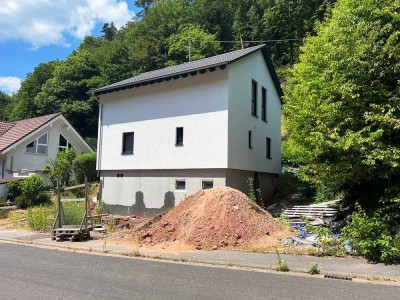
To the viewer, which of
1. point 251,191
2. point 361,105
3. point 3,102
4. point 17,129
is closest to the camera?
point 361,105

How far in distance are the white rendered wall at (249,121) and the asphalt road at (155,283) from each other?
347 inches

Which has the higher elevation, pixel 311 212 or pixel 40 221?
pixel 311 212

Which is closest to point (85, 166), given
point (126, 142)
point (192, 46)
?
point (126, 142)

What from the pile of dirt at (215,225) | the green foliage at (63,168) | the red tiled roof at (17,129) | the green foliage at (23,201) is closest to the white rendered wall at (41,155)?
the red tiled roof at (17,129)

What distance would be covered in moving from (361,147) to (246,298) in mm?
6044

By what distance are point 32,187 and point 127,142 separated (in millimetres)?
6051

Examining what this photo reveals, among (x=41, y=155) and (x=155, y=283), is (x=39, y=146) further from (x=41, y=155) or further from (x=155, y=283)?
(x=155, y=283)

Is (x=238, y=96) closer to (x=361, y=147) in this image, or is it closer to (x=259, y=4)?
(x=361, y=147)

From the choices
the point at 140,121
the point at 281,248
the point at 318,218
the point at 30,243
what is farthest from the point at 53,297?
the point at 140,121

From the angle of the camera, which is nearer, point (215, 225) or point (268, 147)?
point (215, 225)

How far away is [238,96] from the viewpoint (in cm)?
1809

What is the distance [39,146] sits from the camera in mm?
30109

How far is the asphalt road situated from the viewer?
21.4 ft

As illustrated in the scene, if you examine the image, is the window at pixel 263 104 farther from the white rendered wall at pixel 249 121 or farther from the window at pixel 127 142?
the window at pixel 127 142
